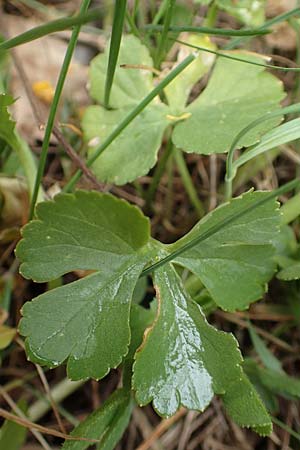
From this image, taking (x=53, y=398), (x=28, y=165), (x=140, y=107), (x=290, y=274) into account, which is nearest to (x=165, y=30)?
(x=140, y=107)

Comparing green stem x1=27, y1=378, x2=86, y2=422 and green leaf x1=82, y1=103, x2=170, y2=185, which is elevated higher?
green leaf x1=82, y1=103, x2=170, y2=185

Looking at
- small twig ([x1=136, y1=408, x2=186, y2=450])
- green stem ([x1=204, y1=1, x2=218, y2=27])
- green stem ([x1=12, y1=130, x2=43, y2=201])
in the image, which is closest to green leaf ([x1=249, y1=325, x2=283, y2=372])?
small twig ([x1=136, y1=408, x2=186, y2=450])

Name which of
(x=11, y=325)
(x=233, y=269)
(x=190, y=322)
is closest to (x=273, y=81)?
(x=233, y=269)

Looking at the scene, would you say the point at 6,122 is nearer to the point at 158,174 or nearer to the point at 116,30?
the point at 116,30

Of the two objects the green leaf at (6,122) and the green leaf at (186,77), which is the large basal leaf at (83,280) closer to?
the green leaf at (6,122)

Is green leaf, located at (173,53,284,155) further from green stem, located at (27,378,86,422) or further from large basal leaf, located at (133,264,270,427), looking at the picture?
green stem, located at (27,378,86,422)

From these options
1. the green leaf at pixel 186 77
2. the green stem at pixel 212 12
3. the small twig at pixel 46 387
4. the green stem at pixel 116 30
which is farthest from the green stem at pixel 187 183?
the small twig at pixel 46 387
